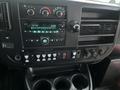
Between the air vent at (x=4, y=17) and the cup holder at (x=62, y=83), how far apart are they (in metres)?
0.50

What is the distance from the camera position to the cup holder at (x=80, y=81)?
47.1 inches

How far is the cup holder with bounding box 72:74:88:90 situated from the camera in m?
1.20

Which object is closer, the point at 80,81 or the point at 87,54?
the point at 87,54

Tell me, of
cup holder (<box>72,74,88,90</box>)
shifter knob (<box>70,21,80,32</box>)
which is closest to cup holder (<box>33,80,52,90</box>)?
cup holder (<box>72,74,88,90</box>)

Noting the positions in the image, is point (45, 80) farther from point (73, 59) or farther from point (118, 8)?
point (118, 8)

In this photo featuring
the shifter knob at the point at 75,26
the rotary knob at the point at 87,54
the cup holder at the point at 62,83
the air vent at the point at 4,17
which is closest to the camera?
the air vent at the point at 4,17

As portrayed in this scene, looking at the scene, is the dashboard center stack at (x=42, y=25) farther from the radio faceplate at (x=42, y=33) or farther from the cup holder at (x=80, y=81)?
the cup holder at (x=80, y=81)

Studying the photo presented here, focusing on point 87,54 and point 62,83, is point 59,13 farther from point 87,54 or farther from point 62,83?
point 62,83

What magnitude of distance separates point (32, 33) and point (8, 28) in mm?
123

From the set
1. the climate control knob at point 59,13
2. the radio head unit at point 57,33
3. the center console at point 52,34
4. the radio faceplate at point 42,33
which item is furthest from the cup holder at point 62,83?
the climate control knob at point 59,13

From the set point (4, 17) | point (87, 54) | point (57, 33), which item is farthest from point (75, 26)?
point (4, 17)

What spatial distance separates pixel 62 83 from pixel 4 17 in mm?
596

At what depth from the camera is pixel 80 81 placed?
1.21 metres

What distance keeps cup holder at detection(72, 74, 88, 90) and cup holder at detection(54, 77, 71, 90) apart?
0.17 feet
